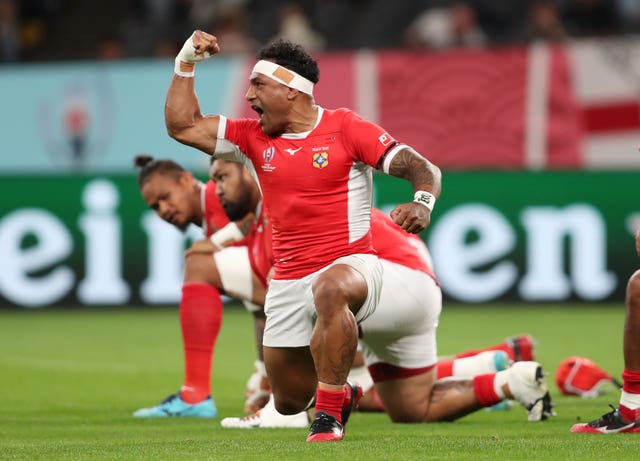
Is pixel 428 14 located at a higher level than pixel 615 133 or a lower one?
higher

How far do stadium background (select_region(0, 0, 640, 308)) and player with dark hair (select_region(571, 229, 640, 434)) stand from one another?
8020 millimetres

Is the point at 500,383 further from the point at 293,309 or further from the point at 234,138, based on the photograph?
the point at 234,138

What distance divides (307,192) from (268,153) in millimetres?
275

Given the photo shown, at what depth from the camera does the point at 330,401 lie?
5.79 metres

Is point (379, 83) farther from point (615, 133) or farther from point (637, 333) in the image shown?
point (637, 333)

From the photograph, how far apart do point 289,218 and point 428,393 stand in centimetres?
148

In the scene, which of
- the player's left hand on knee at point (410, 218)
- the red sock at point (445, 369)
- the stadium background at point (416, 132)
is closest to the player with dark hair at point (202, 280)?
the red sock at point (445, 369)

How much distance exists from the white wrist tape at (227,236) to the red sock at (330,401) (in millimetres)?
2191

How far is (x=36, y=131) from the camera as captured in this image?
16.8 metres

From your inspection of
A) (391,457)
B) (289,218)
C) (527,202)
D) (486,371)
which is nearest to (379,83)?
(527,202)

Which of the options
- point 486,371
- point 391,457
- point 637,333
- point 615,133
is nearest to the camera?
point 391,457

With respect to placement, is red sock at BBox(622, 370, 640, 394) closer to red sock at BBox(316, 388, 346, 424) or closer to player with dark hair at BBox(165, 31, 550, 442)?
player with dark hair at BBox(165, 31, 550, 442)

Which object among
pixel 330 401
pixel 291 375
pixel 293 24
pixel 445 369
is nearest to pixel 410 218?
pixel 330 401

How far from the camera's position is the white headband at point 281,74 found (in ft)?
20.2
